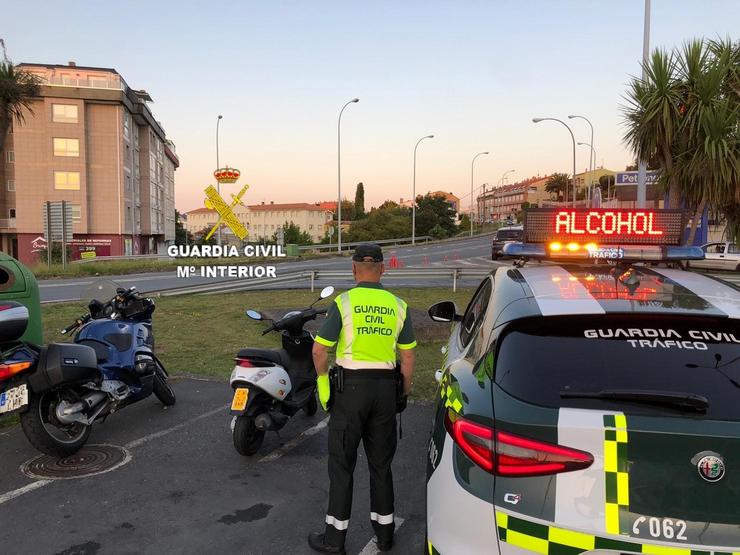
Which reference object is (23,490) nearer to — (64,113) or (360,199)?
(64,113)

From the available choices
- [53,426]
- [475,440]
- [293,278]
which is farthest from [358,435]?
[293,278]

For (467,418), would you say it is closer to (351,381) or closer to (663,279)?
(351,381)

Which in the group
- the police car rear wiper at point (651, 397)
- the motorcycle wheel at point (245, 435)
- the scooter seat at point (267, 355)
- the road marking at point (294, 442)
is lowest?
the road marking at point (294, 442)

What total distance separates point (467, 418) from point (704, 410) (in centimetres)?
82

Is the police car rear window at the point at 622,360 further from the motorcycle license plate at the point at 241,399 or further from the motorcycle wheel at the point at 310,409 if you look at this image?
the motorcycle wheel at the point at 310,409

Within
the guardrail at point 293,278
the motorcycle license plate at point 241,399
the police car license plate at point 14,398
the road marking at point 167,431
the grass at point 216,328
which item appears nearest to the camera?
the police car license plate at point 14,398

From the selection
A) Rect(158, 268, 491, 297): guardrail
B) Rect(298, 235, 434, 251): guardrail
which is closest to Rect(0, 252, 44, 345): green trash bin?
Rect(158, 268, 491, 297): guardrail

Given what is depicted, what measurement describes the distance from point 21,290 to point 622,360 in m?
5.89

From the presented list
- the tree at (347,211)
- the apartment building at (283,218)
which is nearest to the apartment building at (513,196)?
the tree at (347,211)

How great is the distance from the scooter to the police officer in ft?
3.71

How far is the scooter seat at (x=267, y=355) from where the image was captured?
4.75 m

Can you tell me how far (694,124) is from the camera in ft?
29.1

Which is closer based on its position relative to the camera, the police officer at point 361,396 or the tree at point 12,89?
the police officer at point 361,396

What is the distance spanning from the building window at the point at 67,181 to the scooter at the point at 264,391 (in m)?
52.3
